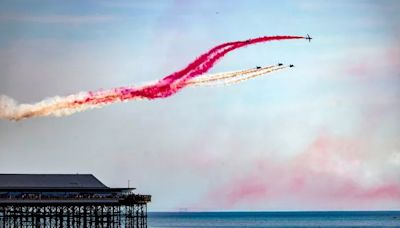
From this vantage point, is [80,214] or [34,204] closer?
[34,204]

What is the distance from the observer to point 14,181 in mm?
143375

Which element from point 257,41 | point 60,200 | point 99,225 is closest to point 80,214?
point 99,225

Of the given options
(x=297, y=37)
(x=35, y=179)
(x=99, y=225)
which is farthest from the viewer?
(x=99, y=225)

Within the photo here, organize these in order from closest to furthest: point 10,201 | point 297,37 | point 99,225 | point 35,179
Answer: point 297,37
point 10,201
point 35,179
point 99,225

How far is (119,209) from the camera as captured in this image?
152875mm

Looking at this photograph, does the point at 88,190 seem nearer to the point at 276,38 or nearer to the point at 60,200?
the point at 60,200

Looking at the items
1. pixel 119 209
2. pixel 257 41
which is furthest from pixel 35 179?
pixel 257 41

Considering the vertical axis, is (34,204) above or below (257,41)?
below

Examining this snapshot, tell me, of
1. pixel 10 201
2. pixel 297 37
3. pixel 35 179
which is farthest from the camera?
pixel 35 179

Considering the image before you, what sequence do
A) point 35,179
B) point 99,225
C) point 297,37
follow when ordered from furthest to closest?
1. point 99,225
2. point 35,179
3. point 297,37

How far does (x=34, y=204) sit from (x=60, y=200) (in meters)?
3.46

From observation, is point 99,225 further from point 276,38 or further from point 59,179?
point 276,38

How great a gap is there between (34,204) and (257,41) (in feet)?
129

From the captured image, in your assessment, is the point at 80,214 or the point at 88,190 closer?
the point at 88,190
